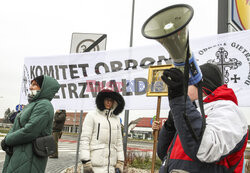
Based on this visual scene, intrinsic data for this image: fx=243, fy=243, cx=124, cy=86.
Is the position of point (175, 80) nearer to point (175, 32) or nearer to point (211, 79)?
point (175, 32)

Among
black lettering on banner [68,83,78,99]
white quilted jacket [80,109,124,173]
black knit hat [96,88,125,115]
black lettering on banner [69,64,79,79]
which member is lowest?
white quilted jacket [80,109,124,173]

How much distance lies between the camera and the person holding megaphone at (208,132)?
3.80 ft

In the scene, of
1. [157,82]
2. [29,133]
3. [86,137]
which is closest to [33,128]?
[29,133]

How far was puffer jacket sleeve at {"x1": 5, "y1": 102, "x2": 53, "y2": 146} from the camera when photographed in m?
2.71

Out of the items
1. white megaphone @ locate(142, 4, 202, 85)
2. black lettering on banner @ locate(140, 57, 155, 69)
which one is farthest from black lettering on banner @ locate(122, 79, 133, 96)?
white megaphone @ locate(142, 4, 202, 85)

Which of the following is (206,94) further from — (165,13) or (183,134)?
(165,13)

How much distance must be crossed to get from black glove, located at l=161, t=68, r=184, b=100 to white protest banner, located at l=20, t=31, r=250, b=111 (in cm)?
260

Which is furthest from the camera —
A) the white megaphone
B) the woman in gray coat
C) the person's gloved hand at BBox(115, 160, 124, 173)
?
the person's gloved hand at BBox(115, 160, 124, 173)

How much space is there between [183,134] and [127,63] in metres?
3.34

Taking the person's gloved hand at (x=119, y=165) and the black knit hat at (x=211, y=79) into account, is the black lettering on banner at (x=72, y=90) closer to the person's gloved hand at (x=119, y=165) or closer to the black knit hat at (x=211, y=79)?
the person's gloved hand at (x=119, y=165)

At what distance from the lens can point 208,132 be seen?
1.17 m

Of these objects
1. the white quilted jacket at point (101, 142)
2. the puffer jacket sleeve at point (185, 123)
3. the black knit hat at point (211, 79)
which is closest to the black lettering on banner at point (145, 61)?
the white quilted jacket at point (101, 142)

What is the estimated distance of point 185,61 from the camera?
1135 mm

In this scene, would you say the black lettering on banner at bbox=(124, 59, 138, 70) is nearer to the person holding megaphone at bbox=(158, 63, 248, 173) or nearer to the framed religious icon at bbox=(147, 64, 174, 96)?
the framed religious icon at bbox=(147, 64, 174, 96)
